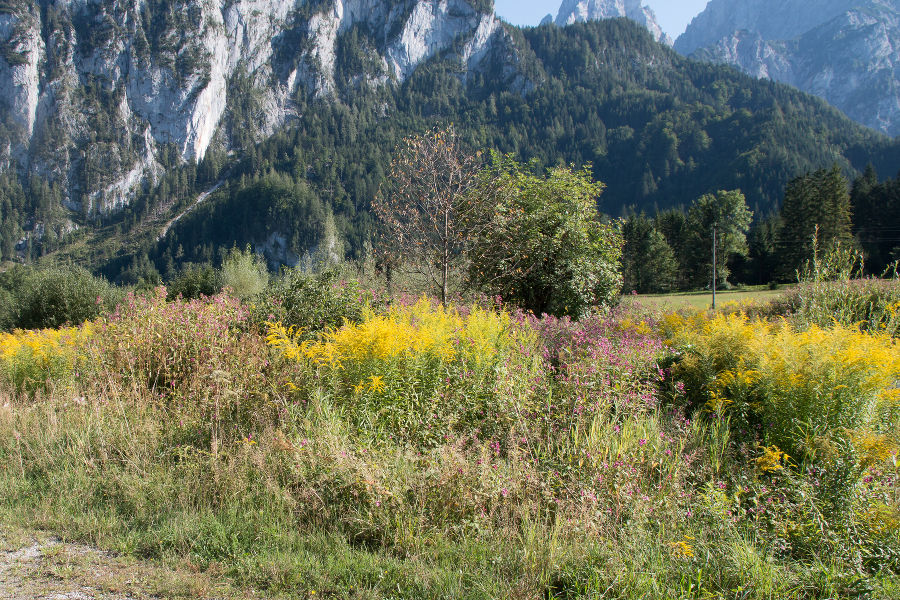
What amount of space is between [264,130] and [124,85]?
45.2 m

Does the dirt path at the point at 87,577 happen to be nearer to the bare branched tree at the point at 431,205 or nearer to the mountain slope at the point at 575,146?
the bare branched tree at the point at 431,205

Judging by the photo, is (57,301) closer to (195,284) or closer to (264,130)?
(195,284)

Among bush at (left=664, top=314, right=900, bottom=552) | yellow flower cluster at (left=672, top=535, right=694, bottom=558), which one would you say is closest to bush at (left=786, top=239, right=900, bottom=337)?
bush at (left=664, top=314, right=900, bottom=552)

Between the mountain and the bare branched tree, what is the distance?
112 meters

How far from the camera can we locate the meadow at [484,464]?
2729 mm

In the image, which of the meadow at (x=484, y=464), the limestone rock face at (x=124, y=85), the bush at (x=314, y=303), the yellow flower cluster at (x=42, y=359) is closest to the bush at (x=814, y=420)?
the meadow at (x=484, y=464)

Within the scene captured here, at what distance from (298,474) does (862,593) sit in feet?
11.1

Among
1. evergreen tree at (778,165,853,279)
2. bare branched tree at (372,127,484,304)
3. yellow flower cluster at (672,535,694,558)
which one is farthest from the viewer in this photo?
evergreen tree at (778,165,853,279)

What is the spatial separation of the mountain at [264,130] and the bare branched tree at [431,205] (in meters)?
112

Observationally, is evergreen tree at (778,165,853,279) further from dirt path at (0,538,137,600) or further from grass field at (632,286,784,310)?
dirt path at (0,538,137,600)

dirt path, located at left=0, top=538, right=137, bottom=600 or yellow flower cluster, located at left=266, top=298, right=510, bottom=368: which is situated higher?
yellow flower cluster, located at left=266, top=298, right=510, bottom=368

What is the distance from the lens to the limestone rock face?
150 meters

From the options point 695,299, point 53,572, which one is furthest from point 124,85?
point 53,572

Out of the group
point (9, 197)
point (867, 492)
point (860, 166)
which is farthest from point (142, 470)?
point (9, 197)
